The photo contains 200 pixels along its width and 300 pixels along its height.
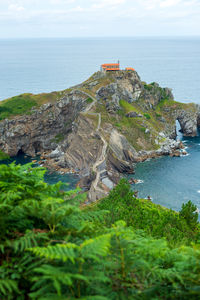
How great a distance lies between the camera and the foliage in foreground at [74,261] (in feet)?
21.3

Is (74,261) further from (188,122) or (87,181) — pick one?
(188,122)

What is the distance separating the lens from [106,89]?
114250 mm

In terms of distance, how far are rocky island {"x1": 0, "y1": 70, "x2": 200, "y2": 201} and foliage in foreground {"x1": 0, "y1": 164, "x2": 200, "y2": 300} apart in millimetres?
70753

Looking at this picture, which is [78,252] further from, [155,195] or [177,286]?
[155,195]

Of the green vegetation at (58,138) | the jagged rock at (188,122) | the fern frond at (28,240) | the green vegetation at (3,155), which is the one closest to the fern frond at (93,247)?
the fern frond at (28,240)

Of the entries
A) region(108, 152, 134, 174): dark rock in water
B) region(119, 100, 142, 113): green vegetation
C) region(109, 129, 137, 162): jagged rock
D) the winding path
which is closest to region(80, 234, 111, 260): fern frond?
the winding path

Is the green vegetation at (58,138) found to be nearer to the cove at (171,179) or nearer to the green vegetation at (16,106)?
the green vegetation at (16,106)

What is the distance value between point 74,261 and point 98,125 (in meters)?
92.7

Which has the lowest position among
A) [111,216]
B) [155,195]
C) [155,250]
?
[155,195]

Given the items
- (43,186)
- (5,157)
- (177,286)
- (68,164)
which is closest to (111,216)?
(43,186)

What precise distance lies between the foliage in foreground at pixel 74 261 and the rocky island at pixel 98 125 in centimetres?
7075

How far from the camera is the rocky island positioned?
91.5 m

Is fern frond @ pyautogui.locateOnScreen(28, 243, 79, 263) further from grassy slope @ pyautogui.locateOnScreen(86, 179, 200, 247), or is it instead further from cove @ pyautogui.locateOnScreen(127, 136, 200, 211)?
cove @ pyautogui.locateOnScreen(127, 136, 200, 211)

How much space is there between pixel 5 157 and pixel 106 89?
49358 millimetres
